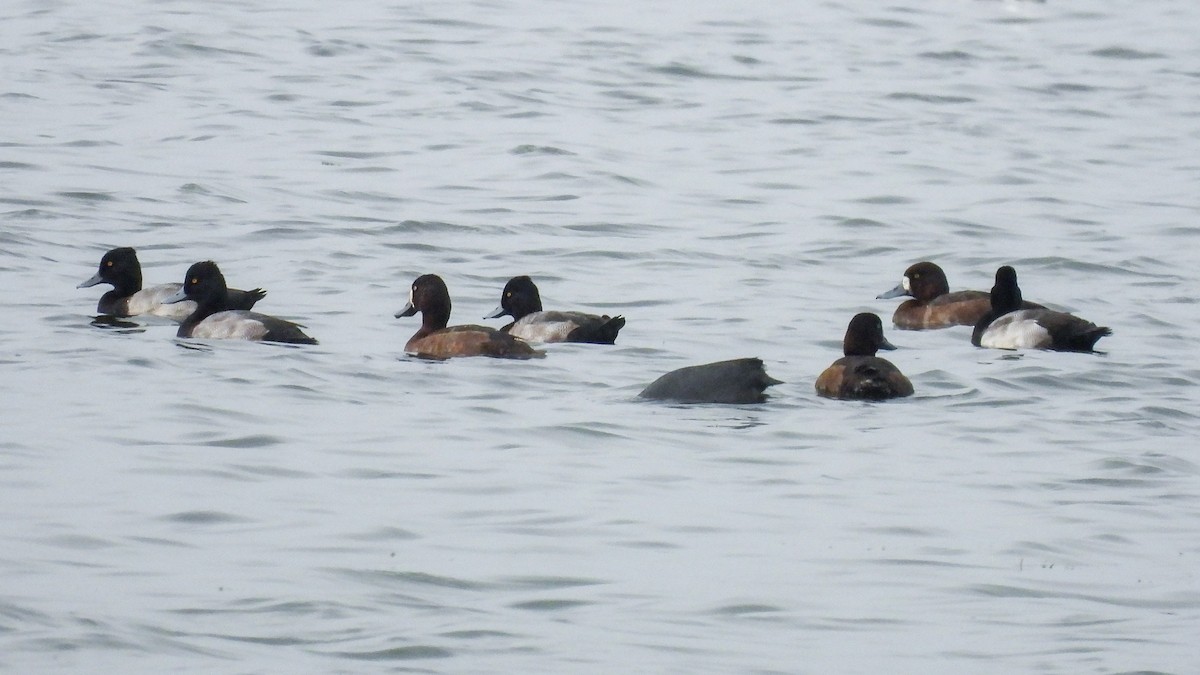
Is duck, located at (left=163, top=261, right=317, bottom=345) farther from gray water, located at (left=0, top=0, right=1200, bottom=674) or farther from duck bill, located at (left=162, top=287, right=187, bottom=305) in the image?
gray water, located at (left=0, top=0, right=1200, bottom=674)

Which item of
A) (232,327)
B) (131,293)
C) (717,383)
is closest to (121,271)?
(131,293)

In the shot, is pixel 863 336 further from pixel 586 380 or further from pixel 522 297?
pixel 522 297

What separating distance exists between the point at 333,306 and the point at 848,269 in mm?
4929

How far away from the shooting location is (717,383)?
11180 mm

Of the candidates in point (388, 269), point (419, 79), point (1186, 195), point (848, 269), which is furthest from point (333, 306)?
point (419, 79)

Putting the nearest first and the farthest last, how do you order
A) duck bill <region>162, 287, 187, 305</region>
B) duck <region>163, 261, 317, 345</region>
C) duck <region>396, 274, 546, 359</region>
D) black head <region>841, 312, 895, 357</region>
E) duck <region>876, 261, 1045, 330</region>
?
black head <region>841, 312, 895, 357</region> < duck <region>396, 274, 546, 359</region> < duck <region>163, 261, 317, 345</region> < duck bill <region>162, 287, 187, 305</region> < duck <region>876, 261, 1045, 330</region>

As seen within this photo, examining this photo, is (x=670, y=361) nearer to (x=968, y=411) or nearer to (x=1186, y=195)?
(x=968, y=411)

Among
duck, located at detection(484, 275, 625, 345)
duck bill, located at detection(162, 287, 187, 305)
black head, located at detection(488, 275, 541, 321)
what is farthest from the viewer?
duck bill, located at detection(162, 287, 187, 305)

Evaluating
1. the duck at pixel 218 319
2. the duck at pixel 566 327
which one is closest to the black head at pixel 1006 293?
the duck at pixel 566 327

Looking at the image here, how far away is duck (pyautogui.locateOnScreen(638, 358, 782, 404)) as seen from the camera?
11148 mm

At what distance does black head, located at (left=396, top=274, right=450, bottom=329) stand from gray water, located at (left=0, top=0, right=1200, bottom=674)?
309 millimetres

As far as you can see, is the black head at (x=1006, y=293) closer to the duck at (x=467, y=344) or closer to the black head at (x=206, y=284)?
the duck at (x=467, y=344)

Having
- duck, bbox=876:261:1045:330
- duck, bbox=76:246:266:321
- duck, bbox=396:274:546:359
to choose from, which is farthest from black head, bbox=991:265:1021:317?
duck, bbox=76:246:266:321

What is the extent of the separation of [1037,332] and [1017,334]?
0.18 m
